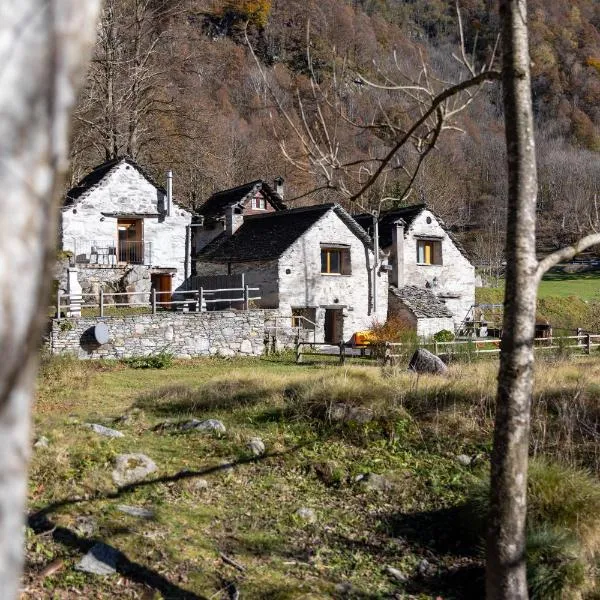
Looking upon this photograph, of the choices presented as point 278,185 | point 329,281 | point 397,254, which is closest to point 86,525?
point 329,281

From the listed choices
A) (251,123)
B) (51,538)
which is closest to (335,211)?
(51,538)

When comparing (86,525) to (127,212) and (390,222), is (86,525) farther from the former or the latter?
(390,222)

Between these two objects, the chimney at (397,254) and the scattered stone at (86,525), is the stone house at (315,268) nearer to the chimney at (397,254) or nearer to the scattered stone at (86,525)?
the chimney at (397,254)

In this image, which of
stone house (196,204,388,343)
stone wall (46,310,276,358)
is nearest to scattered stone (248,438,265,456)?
stone wall (46,310,276,358)

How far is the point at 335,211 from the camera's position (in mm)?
29484

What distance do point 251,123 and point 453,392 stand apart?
52.9 m

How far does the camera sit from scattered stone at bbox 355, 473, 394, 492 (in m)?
8.59

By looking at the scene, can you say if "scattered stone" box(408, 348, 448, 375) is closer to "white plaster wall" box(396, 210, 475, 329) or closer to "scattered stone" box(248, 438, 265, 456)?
"scattered stone" box(248, 438, 265, 456)

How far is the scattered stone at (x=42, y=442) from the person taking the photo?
27.8 feet

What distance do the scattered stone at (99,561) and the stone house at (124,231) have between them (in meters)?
23.1

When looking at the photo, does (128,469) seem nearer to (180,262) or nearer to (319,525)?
(319,525)

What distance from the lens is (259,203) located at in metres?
33.8

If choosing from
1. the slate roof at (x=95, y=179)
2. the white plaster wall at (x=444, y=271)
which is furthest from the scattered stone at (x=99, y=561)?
the white plaster wall at (x=444, y=271)

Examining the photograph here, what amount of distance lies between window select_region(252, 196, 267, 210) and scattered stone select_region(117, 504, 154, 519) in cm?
2718
